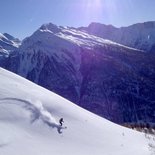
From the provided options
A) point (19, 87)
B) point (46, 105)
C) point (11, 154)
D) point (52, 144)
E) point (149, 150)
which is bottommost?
point (11, 154)

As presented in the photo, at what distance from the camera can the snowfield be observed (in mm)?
21562

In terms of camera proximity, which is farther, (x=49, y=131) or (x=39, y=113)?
(x=39, y=113)

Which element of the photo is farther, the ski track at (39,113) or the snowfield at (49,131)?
the ski track at (39,113)

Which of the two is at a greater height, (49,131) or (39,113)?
(39,113)

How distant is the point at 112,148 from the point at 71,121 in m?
4.66

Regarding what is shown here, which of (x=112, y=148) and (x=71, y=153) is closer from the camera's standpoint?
(x=71, y=153)

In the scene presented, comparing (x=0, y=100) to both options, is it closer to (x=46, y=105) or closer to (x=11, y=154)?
(x=46, y=105)

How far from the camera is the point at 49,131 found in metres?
25.3

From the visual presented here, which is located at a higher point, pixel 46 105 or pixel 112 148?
pixel 46 105

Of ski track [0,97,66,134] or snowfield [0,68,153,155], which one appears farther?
ski track [0,97,66,134]

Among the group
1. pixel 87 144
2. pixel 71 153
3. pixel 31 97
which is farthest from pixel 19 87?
pixel 71 153

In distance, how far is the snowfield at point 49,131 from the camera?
2156cm

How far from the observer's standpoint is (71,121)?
99.0 feet

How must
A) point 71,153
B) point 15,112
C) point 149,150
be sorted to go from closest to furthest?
point 71,153 < point 15,112 < point 149,150
